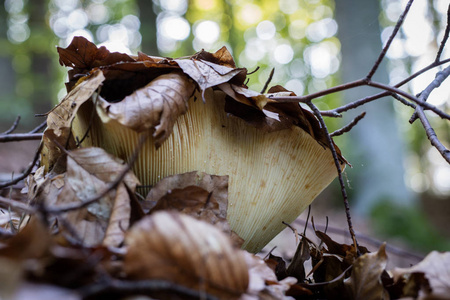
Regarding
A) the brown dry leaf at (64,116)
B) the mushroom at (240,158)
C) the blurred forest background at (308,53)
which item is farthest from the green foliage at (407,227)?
the brown dry leaf at (64,116)

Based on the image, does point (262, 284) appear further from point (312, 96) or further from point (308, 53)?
point (308, 53)

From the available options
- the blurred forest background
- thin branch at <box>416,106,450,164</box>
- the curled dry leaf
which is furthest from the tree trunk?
the curled dry leaf

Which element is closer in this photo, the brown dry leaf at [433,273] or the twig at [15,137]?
the brown dry leaf at [433,273]

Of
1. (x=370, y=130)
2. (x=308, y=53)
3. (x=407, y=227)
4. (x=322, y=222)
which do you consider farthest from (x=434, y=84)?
(x=308, y=53)

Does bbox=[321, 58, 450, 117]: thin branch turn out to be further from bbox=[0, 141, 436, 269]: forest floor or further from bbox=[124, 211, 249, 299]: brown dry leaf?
bbox=[0, 141, 436, 269]: forest floor

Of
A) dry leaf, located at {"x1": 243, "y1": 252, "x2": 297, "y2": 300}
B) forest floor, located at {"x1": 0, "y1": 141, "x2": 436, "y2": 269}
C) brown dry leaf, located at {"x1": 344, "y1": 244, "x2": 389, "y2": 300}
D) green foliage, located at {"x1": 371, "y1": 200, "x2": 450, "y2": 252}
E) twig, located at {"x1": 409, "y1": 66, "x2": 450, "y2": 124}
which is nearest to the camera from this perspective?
dry leaf, located at {"x1": 243, "y1": 252, "x2": 297, "y2": 300}

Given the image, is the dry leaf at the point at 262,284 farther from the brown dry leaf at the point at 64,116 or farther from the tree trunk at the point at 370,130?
the tree trunk at the point at 370,130
